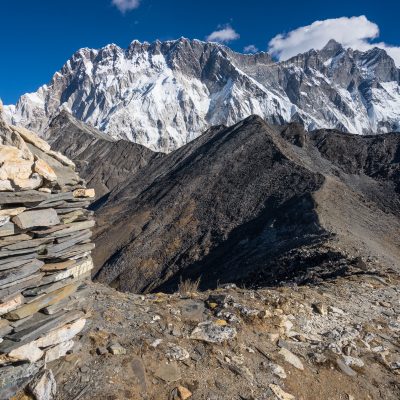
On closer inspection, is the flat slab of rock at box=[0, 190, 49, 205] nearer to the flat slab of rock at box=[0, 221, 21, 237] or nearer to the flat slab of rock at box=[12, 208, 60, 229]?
the flat slab of rock at box=[12, 208, 60, 229]

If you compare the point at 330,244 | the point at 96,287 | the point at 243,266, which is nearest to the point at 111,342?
the point at 96,287

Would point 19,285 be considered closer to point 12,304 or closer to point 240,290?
point 12,304

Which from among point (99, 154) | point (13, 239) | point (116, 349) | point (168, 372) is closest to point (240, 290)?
point (168, 372)

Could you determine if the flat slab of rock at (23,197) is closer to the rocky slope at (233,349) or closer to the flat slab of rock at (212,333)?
the rocky slope at (233,349)

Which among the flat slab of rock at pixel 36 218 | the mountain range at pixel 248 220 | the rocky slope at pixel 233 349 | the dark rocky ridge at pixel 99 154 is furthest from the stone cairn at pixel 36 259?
the dark rocky ridge at pixel 99 154

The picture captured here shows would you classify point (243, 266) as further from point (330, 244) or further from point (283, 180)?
point (283, 180)

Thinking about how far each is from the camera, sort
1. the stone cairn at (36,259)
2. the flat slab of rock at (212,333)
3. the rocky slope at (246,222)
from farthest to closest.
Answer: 1. the rocky slope at (246,222)
2. the flat slab of rock at (212,333)
3. the stone cairn at (36,259)

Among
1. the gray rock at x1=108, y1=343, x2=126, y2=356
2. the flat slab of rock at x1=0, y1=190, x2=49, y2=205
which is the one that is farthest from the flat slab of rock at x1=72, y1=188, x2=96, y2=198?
the gray rock at x1=108, y1=343, x2=126, y2=356
